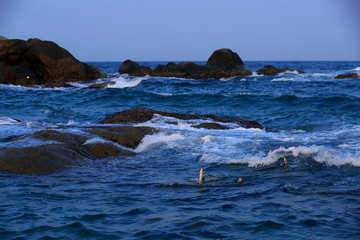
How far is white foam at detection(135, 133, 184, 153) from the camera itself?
10312mm

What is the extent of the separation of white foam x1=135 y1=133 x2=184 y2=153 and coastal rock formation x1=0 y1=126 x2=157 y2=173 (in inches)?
5.5

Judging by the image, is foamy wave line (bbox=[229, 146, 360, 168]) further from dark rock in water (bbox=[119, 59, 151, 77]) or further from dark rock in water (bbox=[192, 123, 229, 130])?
dark rock in water (bbox=[119, 59, 151, 77])

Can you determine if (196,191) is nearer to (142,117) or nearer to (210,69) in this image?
(142,117)

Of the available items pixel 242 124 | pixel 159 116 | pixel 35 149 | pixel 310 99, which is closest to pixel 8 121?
pixel 159 116

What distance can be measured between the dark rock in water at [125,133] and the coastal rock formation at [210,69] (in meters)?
31.2

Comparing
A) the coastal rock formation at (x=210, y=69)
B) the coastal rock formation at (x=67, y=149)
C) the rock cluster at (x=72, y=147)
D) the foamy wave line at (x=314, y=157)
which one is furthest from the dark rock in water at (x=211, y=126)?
the coastal rock formation at (x=210, y=69)

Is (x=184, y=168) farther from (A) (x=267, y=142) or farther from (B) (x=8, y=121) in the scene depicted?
(B) (x=8, y=121)

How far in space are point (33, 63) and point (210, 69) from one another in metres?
17.1

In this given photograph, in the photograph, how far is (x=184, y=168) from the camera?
8.38 m

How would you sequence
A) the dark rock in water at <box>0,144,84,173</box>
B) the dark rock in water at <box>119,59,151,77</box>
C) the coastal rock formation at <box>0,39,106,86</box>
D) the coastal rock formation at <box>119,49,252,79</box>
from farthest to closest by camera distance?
1. the dark rock in water at <box>119,59,151,77</box>
2. the coastal rock formation at <box>119,49,252,79</box>
3. the coastal rock formation at <box>0,39,106,86</box>
4. the dark rock in water at <box>0,144,84,173</box>

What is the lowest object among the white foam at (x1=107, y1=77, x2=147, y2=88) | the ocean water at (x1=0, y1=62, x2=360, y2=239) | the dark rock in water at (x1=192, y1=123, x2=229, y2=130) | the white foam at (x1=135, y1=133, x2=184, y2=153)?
the ocean water at (x1=0, y1=62, x2=360, y2=239)

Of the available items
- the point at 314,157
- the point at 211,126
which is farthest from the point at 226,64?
the point at 314,157

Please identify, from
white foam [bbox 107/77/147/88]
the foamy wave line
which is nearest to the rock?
white foam [bbox 107/77/147/88]

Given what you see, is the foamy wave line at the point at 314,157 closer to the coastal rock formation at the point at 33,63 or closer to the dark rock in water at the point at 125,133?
the dark rock in water at the point at 125,133
